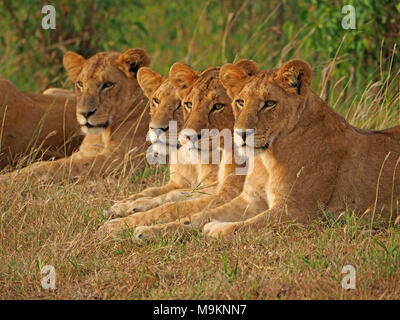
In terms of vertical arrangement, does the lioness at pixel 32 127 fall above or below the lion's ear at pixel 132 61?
below

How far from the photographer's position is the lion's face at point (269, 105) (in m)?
4.90

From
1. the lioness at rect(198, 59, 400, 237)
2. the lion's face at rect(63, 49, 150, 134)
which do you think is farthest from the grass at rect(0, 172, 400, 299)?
the lion's face at rect(63, 49, 150, 134)

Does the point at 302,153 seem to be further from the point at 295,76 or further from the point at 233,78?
the point at 233,78

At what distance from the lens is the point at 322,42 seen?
7.86m

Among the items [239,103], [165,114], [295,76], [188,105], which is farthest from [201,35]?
[295,76]

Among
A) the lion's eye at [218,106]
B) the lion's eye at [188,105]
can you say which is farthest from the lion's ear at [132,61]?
the lion's eye at [218,106]

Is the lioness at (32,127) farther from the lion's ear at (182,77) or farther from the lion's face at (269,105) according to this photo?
the lion's face at (269,105)

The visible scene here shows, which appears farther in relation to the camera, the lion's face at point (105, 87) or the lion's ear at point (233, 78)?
the lion's face at point (105, 87)

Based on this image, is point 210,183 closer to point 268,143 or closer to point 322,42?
point 268,143

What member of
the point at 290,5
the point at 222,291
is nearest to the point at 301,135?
the point at 222,291

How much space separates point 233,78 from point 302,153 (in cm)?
63

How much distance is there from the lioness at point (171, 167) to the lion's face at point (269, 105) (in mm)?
695

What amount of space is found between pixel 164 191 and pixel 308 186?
58.8 inches

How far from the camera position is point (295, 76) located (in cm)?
497
